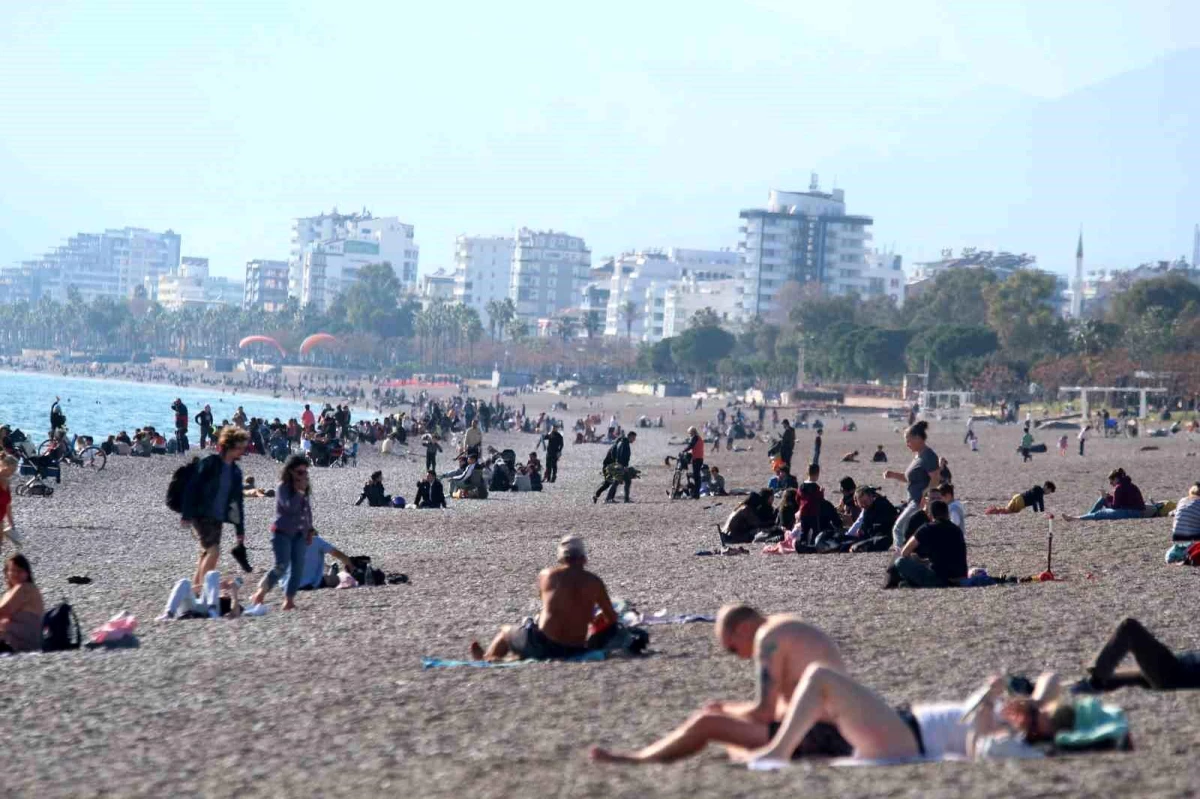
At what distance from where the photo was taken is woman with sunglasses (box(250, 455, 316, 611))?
12.7 meters

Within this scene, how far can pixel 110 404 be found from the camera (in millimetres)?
106562

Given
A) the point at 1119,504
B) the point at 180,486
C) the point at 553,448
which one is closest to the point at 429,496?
the point at 553,448

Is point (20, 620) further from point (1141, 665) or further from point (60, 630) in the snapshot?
point (1141, 665)

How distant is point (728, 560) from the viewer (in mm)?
16719

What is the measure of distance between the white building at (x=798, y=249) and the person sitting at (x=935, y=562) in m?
169

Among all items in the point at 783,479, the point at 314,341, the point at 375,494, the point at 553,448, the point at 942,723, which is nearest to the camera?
the point at 942,723

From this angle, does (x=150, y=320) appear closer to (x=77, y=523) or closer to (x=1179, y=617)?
(x=77, y=523)

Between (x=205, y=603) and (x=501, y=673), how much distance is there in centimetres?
342

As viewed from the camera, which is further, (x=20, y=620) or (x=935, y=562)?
(x=935, y=562)

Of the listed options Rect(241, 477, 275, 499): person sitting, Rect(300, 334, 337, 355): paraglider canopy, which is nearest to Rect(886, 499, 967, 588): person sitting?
Rect(241, 477, 275, 499): person sitting

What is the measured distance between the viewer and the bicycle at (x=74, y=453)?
2994 cm

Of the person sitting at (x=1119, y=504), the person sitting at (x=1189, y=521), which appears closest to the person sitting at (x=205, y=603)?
the person sitting at (x=1189, y=521)

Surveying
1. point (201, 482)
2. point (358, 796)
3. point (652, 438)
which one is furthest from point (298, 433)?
point (358, 796)

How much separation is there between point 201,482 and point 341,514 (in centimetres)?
1173
